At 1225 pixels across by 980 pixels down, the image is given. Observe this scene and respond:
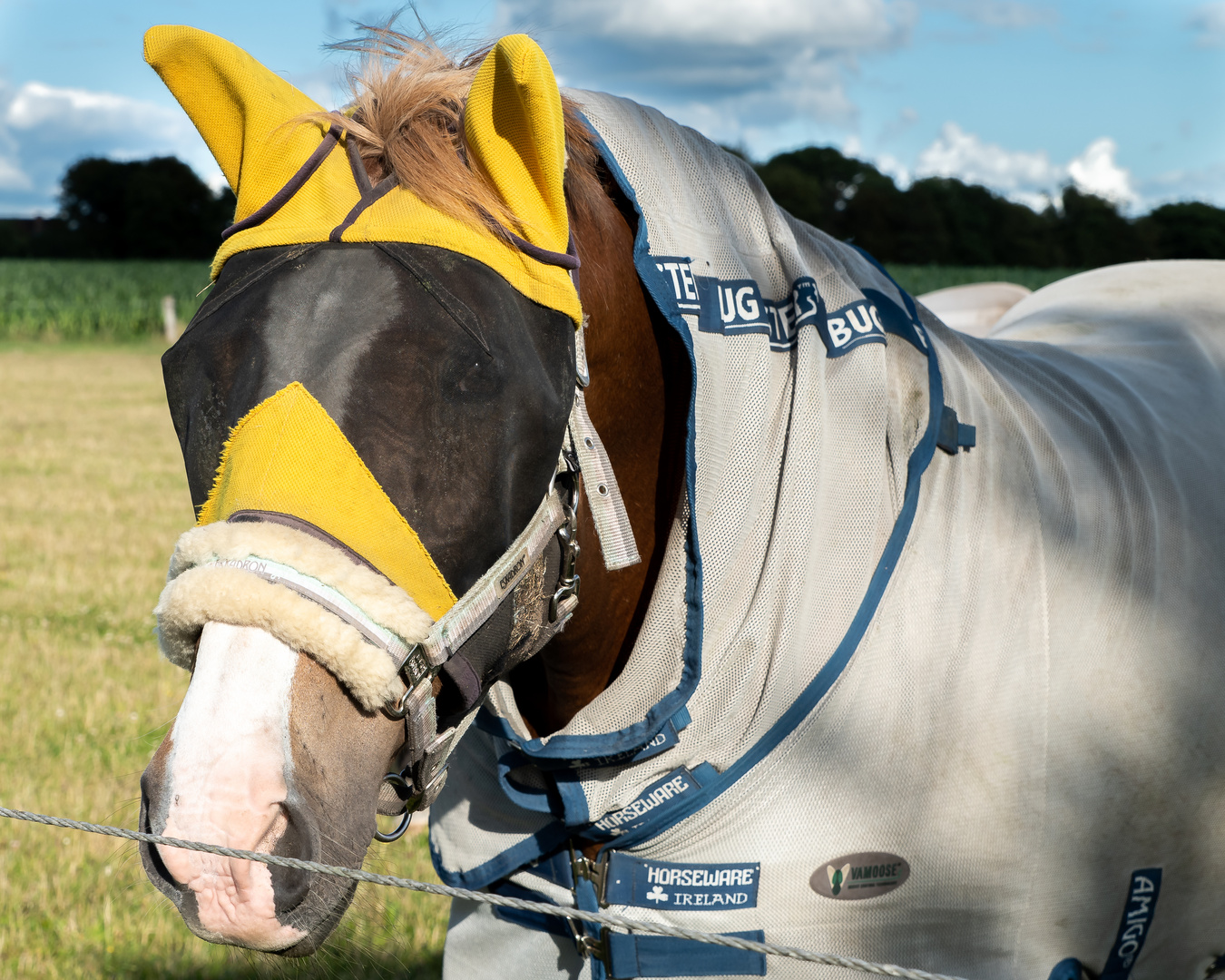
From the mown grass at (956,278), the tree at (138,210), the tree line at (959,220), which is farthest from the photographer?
the tree at (138,210)

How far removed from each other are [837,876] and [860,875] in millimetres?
40

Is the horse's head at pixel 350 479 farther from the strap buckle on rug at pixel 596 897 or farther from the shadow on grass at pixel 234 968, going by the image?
the shadow on grass at pixel 234 968

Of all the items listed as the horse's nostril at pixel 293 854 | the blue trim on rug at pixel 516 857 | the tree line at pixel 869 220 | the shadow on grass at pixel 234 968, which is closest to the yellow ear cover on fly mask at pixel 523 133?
the horse's nostril at pixel 293 854

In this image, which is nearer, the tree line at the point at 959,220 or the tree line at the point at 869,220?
the tree line at the point at 869,220

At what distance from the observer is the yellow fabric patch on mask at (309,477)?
116 centimetres

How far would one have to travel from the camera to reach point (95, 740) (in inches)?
157

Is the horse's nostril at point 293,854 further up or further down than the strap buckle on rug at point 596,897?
further up

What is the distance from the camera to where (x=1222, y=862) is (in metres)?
1.84

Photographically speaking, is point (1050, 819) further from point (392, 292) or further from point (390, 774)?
point (392, 292)

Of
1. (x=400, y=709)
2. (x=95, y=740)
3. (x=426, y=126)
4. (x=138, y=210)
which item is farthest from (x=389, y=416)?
(x=138, y=210)

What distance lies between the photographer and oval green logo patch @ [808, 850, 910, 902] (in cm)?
166

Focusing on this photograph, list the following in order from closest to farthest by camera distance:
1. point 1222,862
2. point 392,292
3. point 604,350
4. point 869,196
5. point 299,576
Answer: point 299,576 → point 392,292 → point 604,350 → point 1222,862 → point 869,196

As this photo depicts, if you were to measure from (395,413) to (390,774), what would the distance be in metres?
0.48

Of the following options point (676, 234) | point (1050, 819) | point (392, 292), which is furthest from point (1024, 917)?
point (392, 292)
